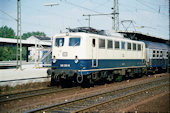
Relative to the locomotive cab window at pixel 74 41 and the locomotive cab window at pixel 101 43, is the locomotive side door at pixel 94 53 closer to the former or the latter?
the locomotive cab window at pixel 101 43

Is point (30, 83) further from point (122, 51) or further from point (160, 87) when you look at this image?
point (160, 87)

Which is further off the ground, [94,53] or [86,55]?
[94,53]

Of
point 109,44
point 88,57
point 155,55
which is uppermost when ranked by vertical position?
point 109,44

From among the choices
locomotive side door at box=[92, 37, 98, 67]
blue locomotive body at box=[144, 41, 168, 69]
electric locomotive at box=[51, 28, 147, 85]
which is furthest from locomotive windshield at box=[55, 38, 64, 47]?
blue locomotive body at box=[144, 41, 168, 69]

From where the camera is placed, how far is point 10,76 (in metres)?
12.9

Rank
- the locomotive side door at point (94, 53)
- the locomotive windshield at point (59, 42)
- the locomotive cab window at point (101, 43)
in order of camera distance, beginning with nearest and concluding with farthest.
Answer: the locomotive side door at point (94, 53), the locomotive windshield at point (59, 42), the locomotive cab window at point (101, 43)

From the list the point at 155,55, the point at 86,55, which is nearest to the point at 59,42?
the point at 86,55

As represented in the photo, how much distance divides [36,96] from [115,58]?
6.91m

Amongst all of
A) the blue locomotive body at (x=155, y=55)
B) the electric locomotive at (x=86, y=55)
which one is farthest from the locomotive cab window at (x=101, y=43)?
the blue locomotive body at (x=155, y=55)

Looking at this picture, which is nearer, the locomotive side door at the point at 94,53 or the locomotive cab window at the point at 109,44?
the locomotive side door at the point at 94,53

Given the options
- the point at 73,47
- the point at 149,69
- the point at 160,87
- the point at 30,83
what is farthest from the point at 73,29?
the point at 149,69

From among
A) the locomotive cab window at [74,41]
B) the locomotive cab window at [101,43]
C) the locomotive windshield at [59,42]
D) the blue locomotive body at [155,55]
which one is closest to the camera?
the locomotive cab window at [74,41]

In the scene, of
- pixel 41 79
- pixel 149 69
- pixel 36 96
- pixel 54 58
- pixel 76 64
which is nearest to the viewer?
pixel 36 96

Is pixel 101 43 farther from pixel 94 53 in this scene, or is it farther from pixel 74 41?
pixel 74 41
